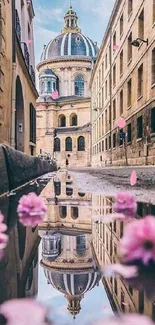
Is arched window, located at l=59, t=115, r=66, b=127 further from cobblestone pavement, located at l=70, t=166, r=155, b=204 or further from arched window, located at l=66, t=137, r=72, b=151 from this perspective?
cobblestone pavement, located at l=70, t=166, r=155, b=204

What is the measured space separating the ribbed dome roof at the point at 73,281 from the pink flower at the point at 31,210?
34.3 inches

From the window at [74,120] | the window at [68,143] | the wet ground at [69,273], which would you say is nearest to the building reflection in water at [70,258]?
the wet ground at [69,273]

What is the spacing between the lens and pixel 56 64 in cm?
6372

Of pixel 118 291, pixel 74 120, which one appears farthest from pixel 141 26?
pixel 74 120

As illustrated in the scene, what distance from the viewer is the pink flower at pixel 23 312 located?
579 millimetres

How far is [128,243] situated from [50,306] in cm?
29

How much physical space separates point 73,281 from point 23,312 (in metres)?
0.39

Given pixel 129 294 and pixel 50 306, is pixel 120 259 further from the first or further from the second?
pixel 50 306

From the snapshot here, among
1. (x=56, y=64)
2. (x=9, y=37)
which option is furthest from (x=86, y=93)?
(x=9, y=37)

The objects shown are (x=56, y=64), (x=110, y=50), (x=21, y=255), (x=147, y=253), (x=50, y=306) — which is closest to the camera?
(x=50, y=306)

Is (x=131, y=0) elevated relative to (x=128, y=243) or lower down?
elevated

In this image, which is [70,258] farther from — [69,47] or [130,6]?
[69,47]

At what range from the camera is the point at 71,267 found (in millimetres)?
1151

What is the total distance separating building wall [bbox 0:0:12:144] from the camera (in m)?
7.91
